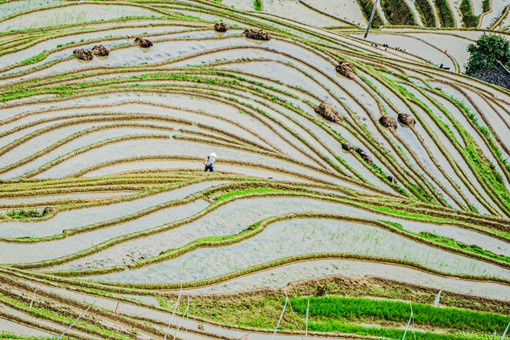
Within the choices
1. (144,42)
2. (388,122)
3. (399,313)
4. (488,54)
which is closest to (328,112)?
(388,122)

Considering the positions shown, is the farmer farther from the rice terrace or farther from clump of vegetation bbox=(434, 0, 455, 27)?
clump of vegetation bbox=(434, 0, 455, 27)

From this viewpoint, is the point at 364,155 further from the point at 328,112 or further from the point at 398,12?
the point at 398,12

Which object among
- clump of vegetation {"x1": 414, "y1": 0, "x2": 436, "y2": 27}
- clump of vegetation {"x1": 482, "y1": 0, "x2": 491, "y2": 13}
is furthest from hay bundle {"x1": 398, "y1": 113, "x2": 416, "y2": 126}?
clump of vegetation {"x1": 482, "y1": 0, "x2": 491, "y2": 13}

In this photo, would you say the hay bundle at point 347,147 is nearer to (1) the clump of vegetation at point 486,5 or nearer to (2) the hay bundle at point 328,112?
(2) the hay bundle at point 328,112

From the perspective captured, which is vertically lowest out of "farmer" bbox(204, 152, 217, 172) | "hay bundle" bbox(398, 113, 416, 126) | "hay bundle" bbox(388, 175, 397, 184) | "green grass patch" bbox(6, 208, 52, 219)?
"green grass patch" bbox(6, 208, 52, 219)

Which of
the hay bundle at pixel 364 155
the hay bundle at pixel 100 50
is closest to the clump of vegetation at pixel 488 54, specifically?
the hay bundle at pixel 364 155
